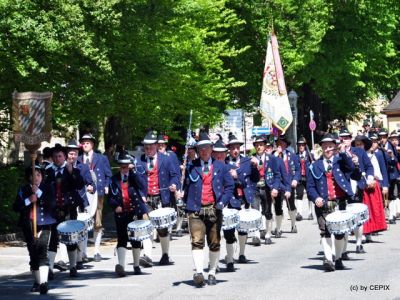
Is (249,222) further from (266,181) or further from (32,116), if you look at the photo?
(266,181)

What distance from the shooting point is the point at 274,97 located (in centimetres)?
3306

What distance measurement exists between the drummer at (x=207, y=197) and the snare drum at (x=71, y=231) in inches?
65.2

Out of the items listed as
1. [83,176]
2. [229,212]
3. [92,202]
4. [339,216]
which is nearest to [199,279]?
[229,212]

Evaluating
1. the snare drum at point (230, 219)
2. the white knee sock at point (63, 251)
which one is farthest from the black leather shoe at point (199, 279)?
the white knee sock at point (63, 251)

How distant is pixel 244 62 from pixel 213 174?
110 ft

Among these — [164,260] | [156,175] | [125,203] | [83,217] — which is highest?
[156,175]

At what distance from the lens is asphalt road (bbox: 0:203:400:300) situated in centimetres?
1372

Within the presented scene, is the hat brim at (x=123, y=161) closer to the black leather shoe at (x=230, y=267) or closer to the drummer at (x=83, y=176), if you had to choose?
the drummer at (x=83, y=176)

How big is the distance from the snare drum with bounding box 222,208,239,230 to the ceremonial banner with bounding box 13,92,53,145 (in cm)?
296

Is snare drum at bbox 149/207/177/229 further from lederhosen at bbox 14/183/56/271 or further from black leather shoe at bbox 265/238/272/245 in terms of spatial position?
black leather shoe at bbox 265/238/272/245

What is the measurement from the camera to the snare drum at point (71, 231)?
50.2 ft

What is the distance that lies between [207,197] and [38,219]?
2374 millimetres

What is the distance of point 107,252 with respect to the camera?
2059 cm

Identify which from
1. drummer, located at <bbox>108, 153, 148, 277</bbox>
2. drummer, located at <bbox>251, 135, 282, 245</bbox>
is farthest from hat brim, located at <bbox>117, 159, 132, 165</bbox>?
drummer, located at <bbox>251, 135, 282, 245</bbox>
